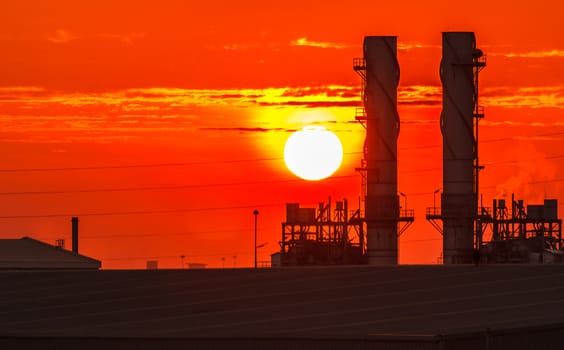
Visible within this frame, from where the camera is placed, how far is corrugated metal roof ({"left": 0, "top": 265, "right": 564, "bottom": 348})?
5303cm

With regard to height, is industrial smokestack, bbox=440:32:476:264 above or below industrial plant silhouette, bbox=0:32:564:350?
above

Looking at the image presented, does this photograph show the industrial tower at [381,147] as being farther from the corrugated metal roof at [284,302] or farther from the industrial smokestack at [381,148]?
the corrugated metal roof at [284,302]

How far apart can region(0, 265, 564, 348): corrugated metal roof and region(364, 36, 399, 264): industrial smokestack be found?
44.8 metres

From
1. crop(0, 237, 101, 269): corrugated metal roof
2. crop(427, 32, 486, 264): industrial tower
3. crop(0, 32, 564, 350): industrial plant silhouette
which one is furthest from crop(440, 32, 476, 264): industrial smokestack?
crop(0, 32, 564, 350): industrial plant silhouette

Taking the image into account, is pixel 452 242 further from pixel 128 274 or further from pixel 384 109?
pixel 128 274

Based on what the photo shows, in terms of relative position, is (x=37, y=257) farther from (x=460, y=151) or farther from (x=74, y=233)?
(x=460, y=151)

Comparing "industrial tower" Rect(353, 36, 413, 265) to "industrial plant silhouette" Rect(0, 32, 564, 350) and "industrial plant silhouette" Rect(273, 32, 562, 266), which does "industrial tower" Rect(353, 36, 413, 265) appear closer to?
"industrial plant silhouette" Rect(273, 32, 562, 266)

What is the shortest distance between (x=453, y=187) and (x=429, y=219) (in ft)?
12.5

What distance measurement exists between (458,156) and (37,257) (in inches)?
1432

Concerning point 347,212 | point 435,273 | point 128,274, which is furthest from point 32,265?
point 435,273

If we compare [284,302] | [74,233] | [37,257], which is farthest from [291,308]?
[74,233]

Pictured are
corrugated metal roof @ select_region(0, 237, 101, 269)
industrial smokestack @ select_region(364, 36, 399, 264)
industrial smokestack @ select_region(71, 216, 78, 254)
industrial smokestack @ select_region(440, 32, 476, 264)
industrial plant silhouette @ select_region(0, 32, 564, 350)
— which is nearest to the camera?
industrial plant silhouette @ select_region(0, 32, 564, 350)

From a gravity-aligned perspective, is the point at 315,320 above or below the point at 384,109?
below

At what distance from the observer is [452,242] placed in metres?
110
